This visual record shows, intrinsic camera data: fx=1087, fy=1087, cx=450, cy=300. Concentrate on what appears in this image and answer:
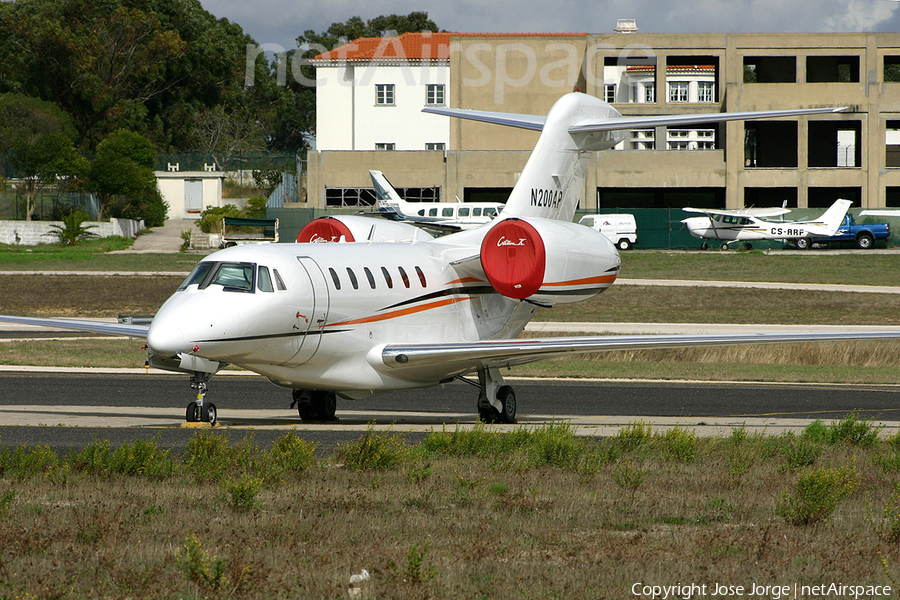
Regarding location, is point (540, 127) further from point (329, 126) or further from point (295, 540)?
point (329, 126)

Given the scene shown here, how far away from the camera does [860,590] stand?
723cm

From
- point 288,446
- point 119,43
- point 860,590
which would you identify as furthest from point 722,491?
point 119,43

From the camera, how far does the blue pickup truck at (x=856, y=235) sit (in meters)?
70.2

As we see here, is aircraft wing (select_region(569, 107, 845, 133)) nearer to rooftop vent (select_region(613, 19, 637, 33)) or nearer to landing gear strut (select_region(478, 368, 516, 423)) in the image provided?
landing gear strut (select_region(478, 368, 516, 423))

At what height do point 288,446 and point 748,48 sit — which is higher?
point 748,48

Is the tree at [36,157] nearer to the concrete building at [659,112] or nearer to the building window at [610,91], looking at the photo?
the concrete building at [659,112]

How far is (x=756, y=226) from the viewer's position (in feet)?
226

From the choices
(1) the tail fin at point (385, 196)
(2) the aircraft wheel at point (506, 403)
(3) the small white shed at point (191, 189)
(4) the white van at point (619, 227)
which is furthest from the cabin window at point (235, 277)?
(3) the small white shed at point (191, 189)

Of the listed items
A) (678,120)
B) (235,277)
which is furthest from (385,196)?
(235,277)

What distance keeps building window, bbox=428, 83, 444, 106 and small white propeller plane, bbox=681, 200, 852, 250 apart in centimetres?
2573

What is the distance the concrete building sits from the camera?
75.2m

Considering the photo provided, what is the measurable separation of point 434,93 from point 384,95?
3.99 m

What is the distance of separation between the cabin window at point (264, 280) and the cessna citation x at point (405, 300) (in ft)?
0.05

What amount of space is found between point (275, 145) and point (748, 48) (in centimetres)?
6802
